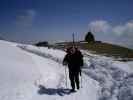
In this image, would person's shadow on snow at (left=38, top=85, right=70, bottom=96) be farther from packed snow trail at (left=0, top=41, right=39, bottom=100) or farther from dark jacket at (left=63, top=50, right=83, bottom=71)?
dark jacket at (left=63, top=50, right=83, bottom=71)

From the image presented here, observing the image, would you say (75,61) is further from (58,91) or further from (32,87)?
(32,87)

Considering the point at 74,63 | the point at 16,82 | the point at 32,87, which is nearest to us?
the point at 16,82

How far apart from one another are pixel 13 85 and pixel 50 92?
1.76 meters

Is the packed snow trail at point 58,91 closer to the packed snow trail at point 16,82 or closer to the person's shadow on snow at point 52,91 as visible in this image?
the person's shadow on snow at point 52,91

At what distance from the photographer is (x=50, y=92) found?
354 inches

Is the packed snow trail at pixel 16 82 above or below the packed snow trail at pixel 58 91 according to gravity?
above

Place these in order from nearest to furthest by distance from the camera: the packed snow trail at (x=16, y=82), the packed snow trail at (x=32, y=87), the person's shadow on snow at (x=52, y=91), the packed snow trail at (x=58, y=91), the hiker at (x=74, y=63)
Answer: the packed snow trail at (x=16, y=82) < the packed snow trail at (x=32, y=87) < the packed snow trail at (x=58, y=91) < the person's shadow on snow at (x=52, y=91) < the hiker at (x=74, y=63)

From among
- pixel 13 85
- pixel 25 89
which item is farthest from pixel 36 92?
pixel 13 85

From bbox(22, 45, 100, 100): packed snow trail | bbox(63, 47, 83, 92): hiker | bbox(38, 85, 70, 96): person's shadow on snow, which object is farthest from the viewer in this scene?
bbox(63, 47, 83, 92): hiker

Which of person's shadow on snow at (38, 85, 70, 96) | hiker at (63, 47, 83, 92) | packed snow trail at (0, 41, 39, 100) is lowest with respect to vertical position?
person's shadow on snow at (38, 85, 70, 96)

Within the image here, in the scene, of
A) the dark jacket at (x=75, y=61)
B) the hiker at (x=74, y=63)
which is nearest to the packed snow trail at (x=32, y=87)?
the hiker at (x=74, y=63)

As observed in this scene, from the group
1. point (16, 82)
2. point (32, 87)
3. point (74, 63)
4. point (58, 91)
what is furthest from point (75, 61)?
point (16, 82)

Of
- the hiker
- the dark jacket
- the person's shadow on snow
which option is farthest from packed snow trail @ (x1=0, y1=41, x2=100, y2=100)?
the dark jacket

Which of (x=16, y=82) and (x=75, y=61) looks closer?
(x=16, y=82)
